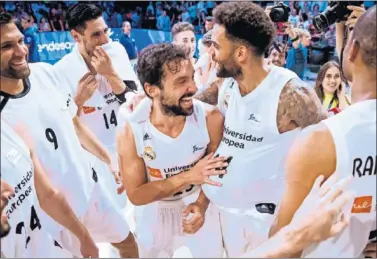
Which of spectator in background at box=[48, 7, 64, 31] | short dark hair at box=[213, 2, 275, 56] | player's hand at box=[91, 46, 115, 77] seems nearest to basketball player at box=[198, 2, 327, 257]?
short dark hair at box=[213, 2, 275, 56]

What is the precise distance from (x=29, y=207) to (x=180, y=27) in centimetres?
71

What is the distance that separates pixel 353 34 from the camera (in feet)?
4.55

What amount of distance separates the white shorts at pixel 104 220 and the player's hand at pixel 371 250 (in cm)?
74

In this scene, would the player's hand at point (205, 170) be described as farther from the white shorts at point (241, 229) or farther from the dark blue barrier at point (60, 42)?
the dark blue barrier at point (60, 42)

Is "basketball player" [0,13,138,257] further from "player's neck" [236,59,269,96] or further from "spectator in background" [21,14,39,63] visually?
"player's neck" [236,59,269,96]

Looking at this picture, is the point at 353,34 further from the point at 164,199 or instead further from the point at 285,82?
the point at 164,199

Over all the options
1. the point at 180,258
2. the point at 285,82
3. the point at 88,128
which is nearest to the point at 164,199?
the point at 180,258

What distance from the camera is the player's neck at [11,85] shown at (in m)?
1.46

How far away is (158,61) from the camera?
5.23 ft

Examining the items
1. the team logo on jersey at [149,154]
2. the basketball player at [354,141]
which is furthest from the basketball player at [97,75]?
the basketball player at [354,141]

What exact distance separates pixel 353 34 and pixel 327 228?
51 cm

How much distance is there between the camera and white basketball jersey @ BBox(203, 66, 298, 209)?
162cm

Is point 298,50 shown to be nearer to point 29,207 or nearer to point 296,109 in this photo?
point 296,109

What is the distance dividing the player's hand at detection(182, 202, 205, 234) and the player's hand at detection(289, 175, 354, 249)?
398mm
